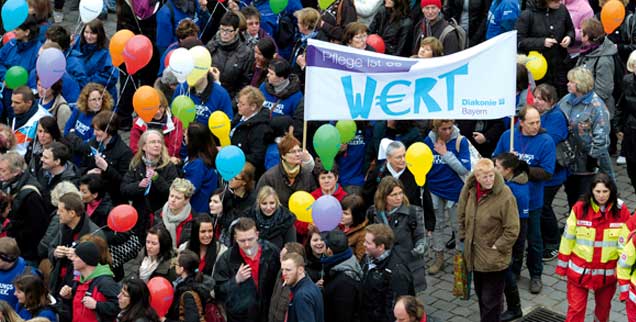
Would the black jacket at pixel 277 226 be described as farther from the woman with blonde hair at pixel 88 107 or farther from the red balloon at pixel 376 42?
the red balloon at pixel 376 42

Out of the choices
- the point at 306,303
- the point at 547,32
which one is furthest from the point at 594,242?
the point at 547,32

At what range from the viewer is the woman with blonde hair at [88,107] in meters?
12.8

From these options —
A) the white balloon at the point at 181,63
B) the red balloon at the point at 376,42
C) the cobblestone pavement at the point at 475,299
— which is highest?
the white balloon at the point at 181,63

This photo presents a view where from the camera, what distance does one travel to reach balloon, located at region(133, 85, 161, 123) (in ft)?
40.0

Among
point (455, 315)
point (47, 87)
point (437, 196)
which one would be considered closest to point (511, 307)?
point (455, 315)

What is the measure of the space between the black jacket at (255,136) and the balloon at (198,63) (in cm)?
70

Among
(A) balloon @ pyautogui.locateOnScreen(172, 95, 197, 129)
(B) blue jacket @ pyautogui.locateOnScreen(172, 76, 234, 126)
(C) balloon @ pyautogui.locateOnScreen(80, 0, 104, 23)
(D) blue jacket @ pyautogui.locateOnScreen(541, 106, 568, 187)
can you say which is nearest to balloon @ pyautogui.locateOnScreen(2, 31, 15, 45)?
(C) balloon @ pyautogui.locateOnScreen(80, 0, 104, 23)

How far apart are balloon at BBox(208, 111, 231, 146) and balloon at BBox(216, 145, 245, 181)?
94 centimetres

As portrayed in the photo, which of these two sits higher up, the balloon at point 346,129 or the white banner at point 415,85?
the white banner at point 415,85

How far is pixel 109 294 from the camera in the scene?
984 cm

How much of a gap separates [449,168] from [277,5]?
12.8 ft

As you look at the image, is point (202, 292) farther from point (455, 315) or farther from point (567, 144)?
point (567, 144)

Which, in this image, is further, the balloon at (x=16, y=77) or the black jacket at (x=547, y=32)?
the black jacket at (x=547, y=32)

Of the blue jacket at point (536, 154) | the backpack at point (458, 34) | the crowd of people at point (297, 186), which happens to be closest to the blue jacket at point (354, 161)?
the crowd of people at point (297, 186)
